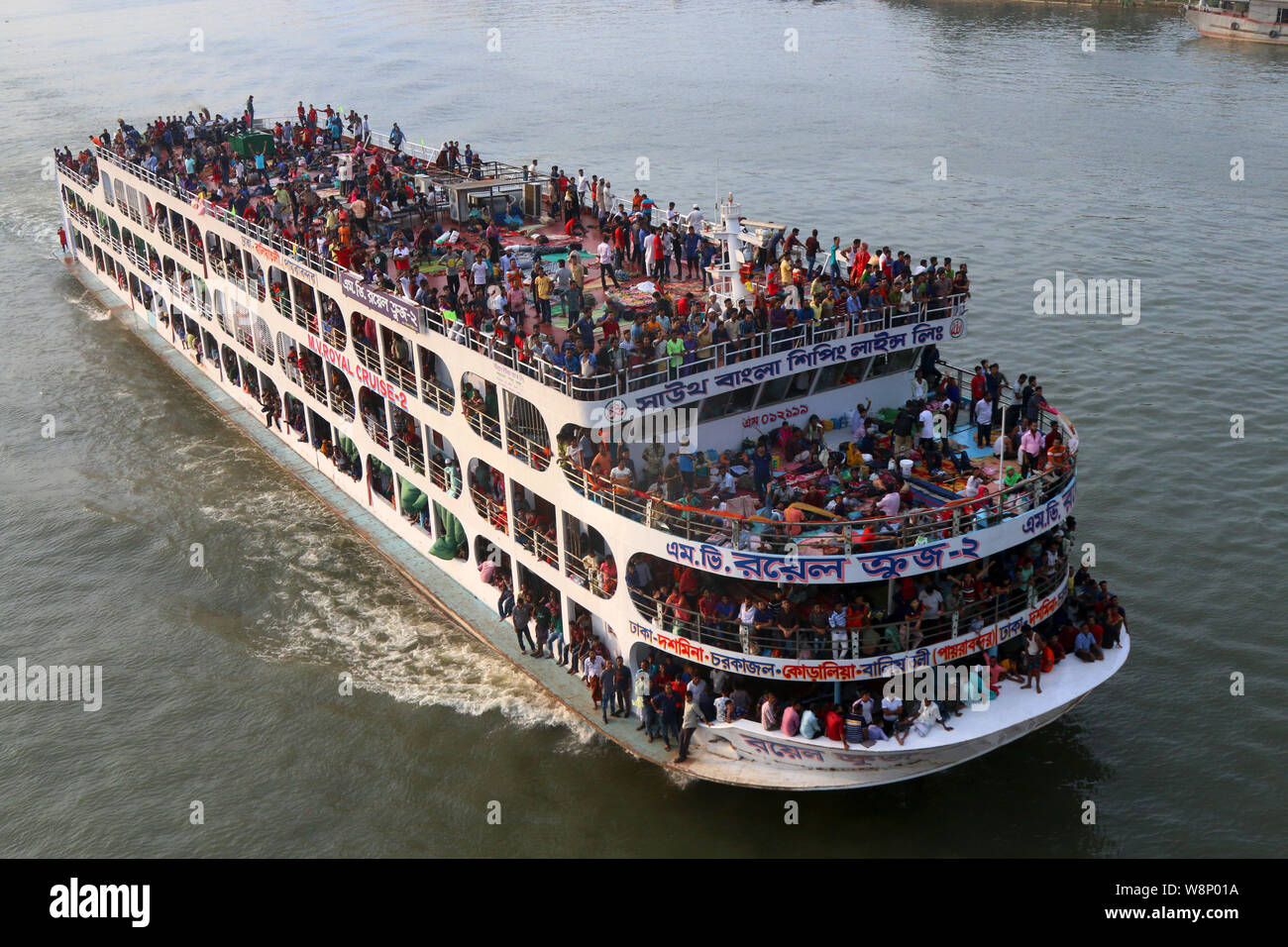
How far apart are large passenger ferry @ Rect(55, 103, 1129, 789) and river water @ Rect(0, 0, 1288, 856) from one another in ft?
5.78

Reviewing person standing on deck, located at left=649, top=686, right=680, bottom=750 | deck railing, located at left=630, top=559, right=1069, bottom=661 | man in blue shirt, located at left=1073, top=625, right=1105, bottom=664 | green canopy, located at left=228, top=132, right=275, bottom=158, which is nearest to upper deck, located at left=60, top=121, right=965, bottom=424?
deck railing, located at left=630, top=559, right=1069, bottom=661

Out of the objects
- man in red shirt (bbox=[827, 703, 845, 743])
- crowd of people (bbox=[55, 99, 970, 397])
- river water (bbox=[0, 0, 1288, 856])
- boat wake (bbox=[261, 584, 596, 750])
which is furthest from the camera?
boat wake (bbox=[261, 584, 596, 750])

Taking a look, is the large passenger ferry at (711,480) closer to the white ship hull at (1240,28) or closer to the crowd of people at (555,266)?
the crowd of people at (555,266)

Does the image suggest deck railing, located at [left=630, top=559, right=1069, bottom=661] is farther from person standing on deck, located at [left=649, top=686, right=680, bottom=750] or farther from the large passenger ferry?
person standing on deck, located at [left=649, top=686, right=680, bottom=750]

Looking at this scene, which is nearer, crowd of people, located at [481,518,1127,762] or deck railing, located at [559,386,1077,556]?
deck railing, located at [559,386,1077,556]

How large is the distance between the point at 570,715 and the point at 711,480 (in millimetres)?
5764

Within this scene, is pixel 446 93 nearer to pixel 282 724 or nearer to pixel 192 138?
pixel 192 138

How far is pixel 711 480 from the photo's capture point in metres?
20.2

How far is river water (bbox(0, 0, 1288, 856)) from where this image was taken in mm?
20734

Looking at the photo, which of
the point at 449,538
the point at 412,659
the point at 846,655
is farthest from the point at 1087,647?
the point at 412,659

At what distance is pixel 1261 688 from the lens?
23500 millimetres

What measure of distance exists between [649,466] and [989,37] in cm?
7369

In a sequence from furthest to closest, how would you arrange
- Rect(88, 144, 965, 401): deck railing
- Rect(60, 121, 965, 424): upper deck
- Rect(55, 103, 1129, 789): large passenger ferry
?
Rect(60, 121, 965, 424): upper deck, Rect(88, 144, 965, 401): deck railing, Rect(55, 103, 1129, 789): large passenger ferry
